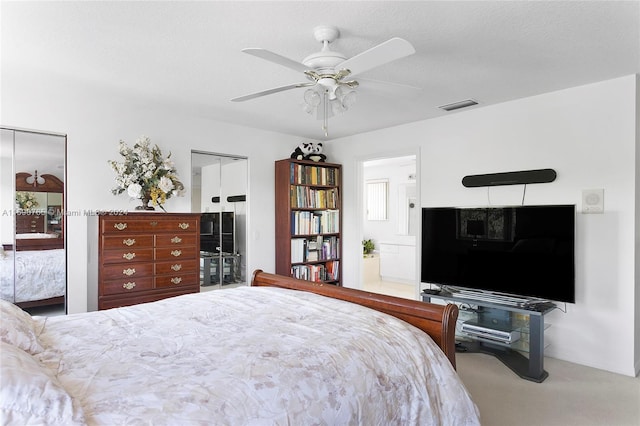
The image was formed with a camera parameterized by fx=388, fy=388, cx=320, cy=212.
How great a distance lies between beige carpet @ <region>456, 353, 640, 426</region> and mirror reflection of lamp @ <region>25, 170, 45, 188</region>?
4100 mm

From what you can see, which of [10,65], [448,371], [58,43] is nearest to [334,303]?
[448,371]

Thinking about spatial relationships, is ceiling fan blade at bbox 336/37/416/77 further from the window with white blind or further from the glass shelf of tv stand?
the window with white blind

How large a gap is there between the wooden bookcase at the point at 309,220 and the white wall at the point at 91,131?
89 cm

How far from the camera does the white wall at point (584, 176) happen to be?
10.8 feet

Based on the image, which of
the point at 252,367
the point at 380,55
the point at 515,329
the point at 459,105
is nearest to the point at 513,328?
the point at 515,329

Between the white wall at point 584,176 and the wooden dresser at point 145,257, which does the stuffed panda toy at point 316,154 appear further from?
the wooden dresser at point 145,257

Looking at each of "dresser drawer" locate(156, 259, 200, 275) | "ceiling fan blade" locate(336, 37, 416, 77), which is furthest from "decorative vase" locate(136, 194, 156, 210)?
"ceiling fan blade" locate(336, 37, 416, 77)

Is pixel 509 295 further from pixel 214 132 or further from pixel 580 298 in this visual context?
pixel 214 132

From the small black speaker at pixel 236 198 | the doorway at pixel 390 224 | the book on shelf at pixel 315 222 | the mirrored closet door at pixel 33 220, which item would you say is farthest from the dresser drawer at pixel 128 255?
the doorway at pixel 390 224

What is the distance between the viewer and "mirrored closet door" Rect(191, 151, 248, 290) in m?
4.70

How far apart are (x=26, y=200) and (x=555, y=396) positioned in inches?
183

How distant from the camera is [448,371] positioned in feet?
6.31

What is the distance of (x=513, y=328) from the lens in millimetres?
3516

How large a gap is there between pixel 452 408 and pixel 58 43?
128 inches
